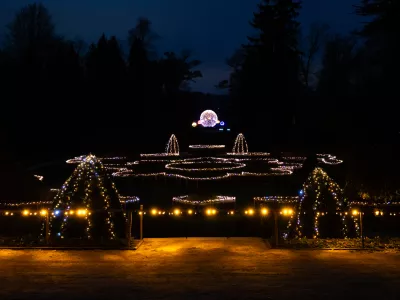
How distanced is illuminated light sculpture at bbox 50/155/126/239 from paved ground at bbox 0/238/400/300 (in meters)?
0.85

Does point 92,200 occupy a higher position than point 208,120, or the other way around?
point 208,120

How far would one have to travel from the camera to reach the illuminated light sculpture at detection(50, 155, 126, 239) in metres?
10.6

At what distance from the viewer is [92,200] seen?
10930 mm

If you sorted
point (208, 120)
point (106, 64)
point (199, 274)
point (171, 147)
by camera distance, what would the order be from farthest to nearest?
point (208, 120) < point (106, 64) < point (171, 147) < point (199, 274)

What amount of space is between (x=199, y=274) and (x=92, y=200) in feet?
11.5

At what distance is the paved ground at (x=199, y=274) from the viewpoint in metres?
7.29

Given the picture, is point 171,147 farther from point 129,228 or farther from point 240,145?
point 129,228

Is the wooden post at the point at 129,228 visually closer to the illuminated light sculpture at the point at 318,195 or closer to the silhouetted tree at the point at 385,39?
the illuminated light sculpture at the point at 318,195

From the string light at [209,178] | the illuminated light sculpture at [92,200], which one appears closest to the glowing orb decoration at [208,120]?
the string light at [209,178]

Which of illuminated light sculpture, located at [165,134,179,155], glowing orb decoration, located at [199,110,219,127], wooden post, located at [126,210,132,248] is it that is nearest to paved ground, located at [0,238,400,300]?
wooden post, located at [126,210,132,248]

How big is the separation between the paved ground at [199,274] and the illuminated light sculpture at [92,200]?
2.78ft

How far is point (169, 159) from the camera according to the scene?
31469 mm

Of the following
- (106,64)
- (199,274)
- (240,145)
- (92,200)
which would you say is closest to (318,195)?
(199,274)

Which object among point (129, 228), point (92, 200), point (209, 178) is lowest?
point (129, 228)
